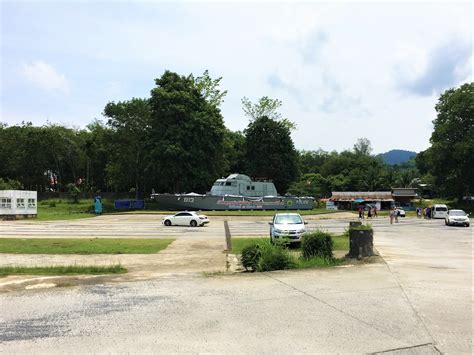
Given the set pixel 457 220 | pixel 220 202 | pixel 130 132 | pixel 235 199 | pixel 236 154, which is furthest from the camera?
pixel 236 154

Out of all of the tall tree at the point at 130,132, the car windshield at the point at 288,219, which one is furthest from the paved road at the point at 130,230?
the tall tree at the point at 130,132

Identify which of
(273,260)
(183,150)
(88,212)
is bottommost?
(273,260)

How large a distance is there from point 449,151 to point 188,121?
3832 centimetres

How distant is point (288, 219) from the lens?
829 inches

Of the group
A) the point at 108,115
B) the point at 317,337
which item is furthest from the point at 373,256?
the point at 108,115

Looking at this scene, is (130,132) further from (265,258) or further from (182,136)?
(265,258)

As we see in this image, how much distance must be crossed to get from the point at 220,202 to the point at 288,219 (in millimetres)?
31657

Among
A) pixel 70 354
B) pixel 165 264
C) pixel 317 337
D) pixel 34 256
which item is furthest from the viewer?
pixel 34 256

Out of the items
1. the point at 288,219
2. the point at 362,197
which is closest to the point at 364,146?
the point at 362,197

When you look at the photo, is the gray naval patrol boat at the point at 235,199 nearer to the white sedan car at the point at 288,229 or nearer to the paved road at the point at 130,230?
the paved road at the point at 130,230

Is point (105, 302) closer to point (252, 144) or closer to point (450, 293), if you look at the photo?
point (450, 293)

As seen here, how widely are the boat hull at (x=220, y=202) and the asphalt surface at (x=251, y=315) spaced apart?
131 feet

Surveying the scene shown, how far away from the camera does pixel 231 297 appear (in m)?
9.36

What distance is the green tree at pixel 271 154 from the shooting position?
74688 millimetres
